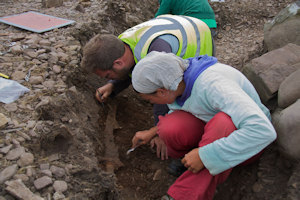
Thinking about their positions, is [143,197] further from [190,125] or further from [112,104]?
[112,104]

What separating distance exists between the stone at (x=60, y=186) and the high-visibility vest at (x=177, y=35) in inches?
42.5

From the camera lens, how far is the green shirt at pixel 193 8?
312 cm

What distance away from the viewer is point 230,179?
1.95 meters

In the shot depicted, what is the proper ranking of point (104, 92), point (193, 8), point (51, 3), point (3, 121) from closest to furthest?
point (3, 121)
point (104, 92)
point (193, 8)
point (51, 3)

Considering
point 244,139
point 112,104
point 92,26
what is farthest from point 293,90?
point 92,26

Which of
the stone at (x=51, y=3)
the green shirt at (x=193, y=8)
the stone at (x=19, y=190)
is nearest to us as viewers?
the stone at (x=19, y=190)

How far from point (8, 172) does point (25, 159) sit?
12 cm

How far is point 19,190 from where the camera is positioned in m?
1.36

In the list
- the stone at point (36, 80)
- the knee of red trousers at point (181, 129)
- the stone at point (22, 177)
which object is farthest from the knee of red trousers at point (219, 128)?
the stone at point (36, 80)

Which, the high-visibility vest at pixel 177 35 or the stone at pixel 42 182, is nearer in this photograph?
the stone at pixel 42 182

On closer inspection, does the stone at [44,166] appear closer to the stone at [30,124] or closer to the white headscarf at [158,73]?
the stone at [30,124]

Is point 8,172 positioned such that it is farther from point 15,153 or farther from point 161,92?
point 161,92

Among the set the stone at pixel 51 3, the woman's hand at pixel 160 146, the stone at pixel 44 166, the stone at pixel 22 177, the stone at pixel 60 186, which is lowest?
the woman's hand at pixel 160 146

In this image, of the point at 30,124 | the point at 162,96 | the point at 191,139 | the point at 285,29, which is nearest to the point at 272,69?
the point at 285,29
